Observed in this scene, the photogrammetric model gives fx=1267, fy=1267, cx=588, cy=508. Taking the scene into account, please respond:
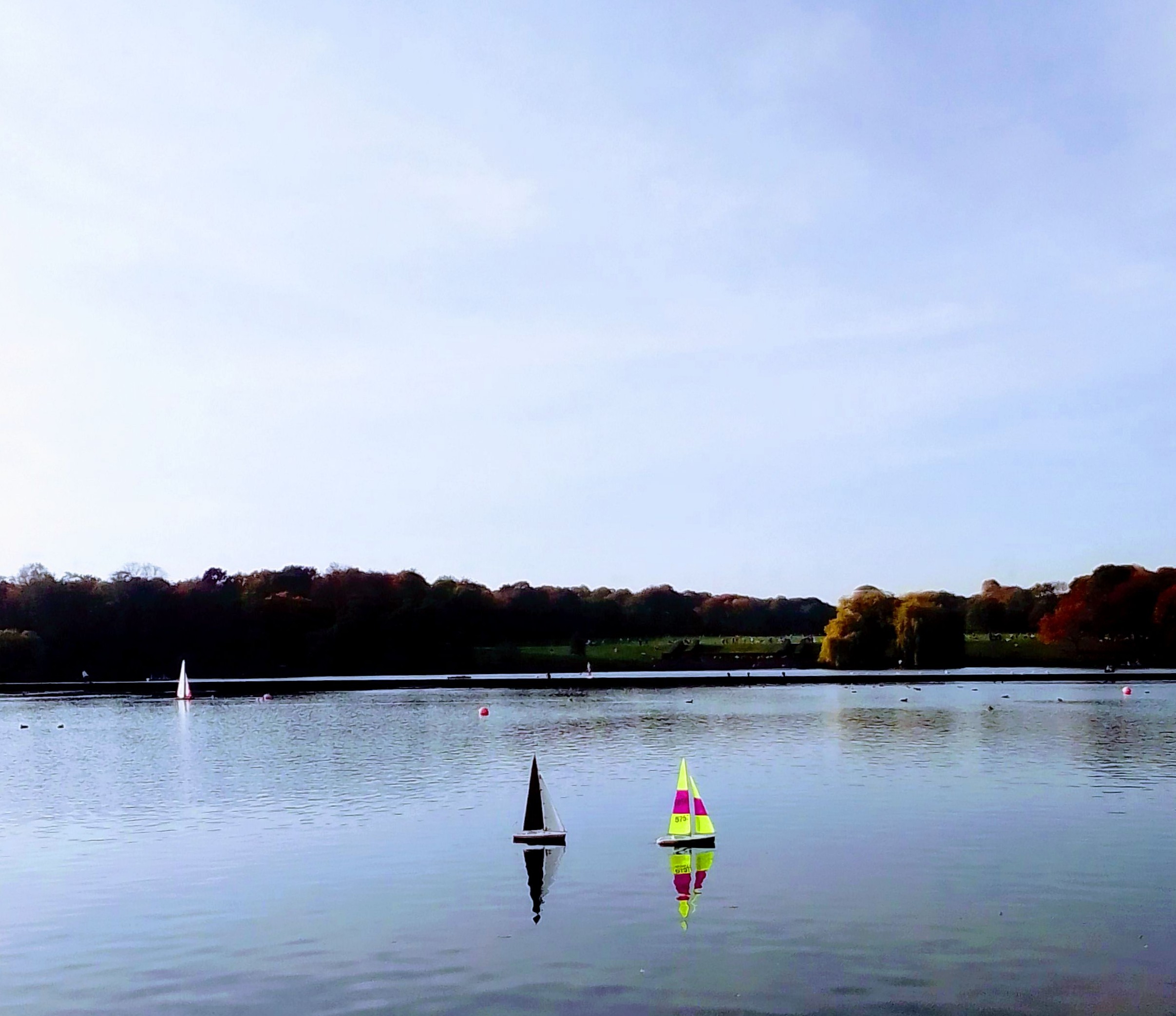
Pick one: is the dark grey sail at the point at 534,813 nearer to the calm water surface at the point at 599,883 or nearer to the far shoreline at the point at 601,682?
the calm water surface at the point at 599,883

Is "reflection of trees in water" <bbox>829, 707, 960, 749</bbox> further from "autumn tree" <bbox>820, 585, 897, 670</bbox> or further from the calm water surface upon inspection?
"autumn tree" <bbox>820, 585, 897, 670</bbox>

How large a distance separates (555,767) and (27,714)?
232ft

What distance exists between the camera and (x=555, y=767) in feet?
181

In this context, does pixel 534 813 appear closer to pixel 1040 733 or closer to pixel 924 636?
pixel 1040 733

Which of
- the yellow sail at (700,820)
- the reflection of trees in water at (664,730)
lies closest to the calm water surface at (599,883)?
the yellow sail at (700,820)

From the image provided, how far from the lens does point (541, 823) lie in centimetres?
3484

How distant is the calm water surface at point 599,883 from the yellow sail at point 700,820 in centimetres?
100

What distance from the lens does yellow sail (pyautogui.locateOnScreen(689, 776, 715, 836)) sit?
33625 millimetres

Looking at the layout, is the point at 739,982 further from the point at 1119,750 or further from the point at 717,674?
the point at 717,674

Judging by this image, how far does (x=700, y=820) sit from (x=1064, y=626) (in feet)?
567

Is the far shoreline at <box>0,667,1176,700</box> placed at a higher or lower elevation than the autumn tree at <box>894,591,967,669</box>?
lower

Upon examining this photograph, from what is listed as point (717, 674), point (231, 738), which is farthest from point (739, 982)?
point (717, 674)

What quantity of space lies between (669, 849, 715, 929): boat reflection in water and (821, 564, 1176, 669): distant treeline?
143318 millimetres

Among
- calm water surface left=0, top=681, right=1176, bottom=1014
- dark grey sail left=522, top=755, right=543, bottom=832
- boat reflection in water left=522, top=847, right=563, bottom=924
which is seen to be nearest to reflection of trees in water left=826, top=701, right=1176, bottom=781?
calm water surface left=0, top=681, right=1176, bottom=1014
